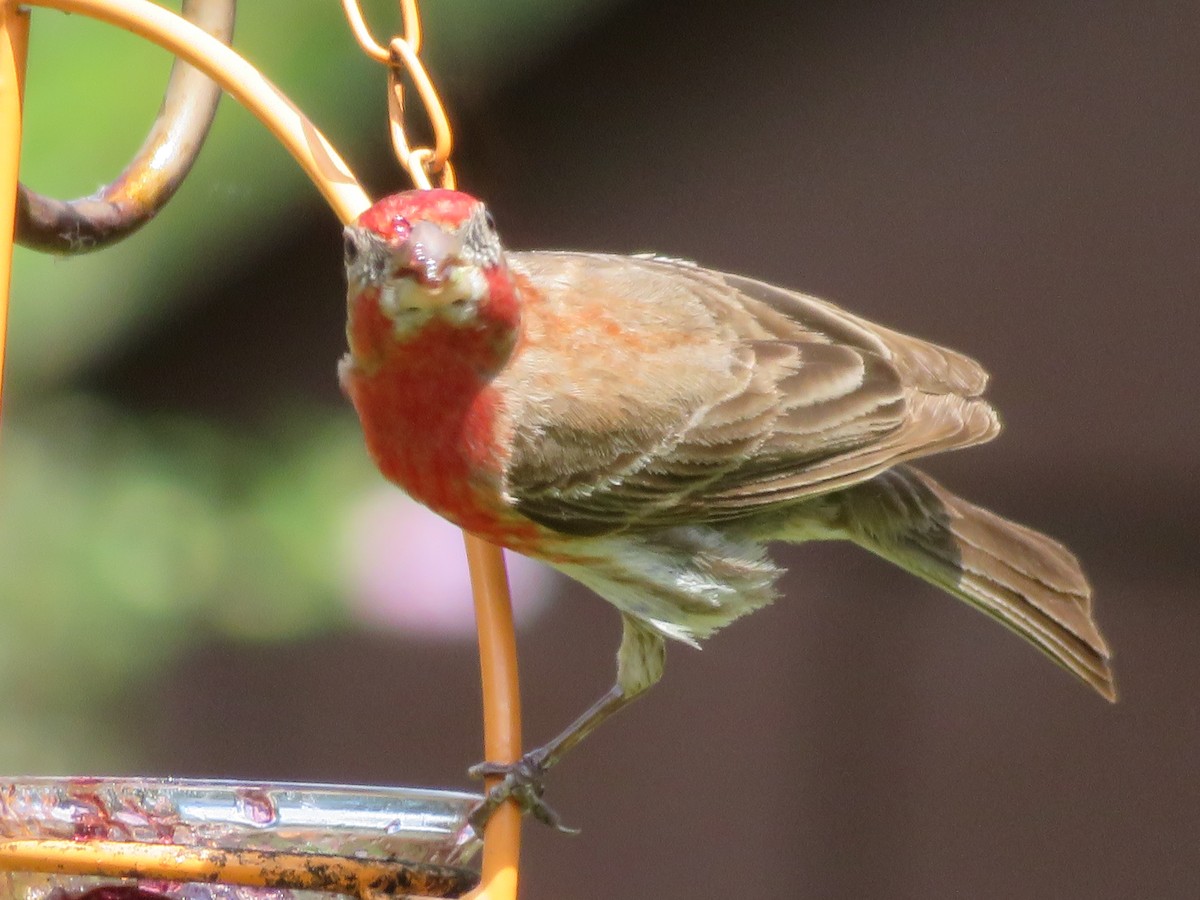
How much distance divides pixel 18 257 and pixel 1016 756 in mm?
3533

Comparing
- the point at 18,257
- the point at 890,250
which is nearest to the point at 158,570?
the point at 18,257

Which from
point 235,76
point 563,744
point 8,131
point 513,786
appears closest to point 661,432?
point 563,744

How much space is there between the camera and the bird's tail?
3471 millimetres

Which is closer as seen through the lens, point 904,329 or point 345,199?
point 345,199

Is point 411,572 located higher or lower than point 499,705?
higher

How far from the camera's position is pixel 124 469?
454 cm

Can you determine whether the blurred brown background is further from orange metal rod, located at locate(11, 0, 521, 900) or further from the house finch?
orange metal rod, located at locate(11, 0, 521, 900)

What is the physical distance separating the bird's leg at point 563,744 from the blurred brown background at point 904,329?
2393 mm

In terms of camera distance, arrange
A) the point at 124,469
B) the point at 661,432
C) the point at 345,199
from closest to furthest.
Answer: the point at 345,199 < the point at 661,432 < the point at 124,469

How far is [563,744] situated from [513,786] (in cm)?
64

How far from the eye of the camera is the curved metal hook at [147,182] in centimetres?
251

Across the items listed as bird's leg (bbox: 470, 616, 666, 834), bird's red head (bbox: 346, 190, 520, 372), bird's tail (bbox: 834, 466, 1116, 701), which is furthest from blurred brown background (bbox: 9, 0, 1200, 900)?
bird's red head (bbox: 346, 190, 520, 372)

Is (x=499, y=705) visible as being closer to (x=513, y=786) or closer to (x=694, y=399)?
(x=513, y=786)

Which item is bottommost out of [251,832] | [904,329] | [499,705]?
[251,832]
